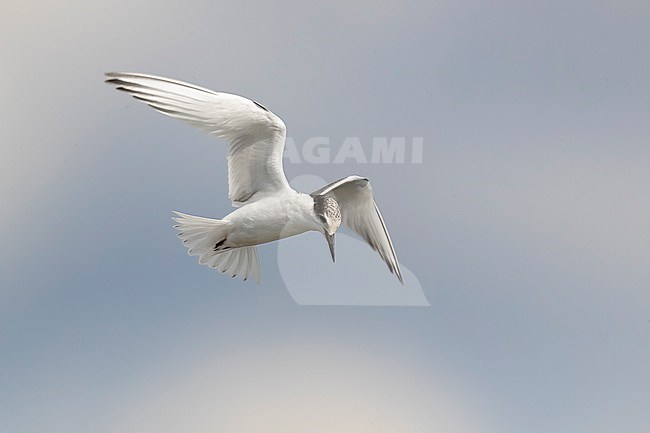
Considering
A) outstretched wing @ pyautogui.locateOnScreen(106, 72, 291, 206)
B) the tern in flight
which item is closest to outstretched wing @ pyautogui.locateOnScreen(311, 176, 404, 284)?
the tern in flight

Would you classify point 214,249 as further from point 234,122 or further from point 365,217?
point 365,217

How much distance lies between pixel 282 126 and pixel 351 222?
941 millimetres

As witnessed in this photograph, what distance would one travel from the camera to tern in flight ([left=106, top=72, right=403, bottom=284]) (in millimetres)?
5516

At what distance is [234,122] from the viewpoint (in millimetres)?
5738

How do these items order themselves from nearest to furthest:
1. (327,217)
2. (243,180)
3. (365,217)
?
(327,217), (243,180), (365,217)

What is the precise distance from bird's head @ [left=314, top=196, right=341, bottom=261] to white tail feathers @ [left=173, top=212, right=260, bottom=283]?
20.1 inches

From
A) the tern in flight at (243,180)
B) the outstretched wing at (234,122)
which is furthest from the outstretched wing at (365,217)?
the outstretched wing at (234,122)

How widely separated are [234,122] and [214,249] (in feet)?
2.46

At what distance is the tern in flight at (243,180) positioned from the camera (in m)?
5.52

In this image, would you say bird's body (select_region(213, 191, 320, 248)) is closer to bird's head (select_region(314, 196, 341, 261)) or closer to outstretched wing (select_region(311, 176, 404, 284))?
bird's head (select_region(314, 196, 341, 261))

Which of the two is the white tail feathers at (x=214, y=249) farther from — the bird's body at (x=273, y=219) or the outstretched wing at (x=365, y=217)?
the outstretched wing at (x=365, y=217)

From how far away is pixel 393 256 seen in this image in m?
6.57

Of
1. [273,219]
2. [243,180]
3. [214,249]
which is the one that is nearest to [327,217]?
[273,219]

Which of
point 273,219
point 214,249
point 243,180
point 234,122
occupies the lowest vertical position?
point 214,249
